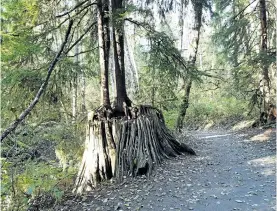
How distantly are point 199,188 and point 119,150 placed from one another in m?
2.51

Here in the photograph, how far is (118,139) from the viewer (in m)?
8.28

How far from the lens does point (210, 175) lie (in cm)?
714

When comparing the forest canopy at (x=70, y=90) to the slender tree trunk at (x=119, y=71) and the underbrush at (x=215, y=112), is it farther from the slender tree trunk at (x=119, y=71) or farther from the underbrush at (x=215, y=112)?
the underbrush at (x=215, y=112)

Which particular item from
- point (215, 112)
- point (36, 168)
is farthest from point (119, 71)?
point (215, 112)

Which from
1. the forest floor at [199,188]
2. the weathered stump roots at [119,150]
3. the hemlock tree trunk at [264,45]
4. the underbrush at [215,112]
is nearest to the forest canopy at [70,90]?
the weathered stump roots at [119,150]

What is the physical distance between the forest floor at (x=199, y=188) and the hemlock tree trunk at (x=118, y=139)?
0.44m

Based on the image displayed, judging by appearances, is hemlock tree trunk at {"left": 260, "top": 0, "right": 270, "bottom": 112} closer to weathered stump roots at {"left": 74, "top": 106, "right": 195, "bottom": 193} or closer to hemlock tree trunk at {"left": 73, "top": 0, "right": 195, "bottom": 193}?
hemlock tree trunk at {"left": 73, "top": 0, "right": 195, "bottom": 193}

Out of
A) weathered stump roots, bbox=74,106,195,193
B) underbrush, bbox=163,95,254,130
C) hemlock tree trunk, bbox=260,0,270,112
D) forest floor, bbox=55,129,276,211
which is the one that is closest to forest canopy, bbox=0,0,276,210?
weathered stump roots, bbox=74,106,195,193

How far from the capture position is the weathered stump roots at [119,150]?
7.93m

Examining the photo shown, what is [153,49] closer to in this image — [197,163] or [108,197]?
[197,163]

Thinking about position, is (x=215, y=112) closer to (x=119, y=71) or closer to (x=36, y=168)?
(x=119, y=71)

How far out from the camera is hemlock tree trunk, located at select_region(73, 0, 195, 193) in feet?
26.2

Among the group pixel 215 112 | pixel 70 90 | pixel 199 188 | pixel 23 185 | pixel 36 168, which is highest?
pixel 70 90

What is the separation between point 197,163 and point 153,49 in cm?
336
